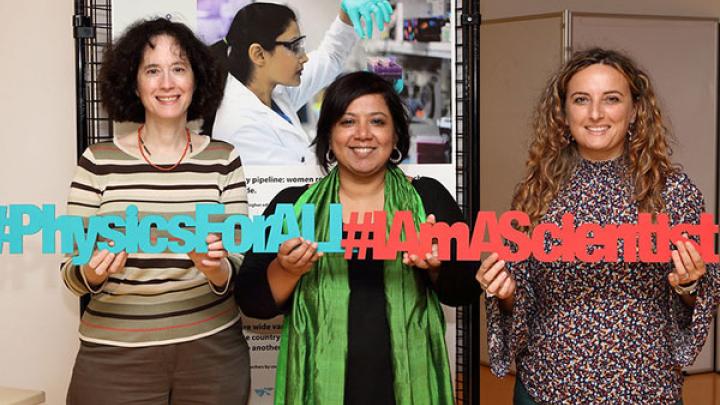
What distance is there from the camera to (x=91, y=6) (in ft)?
7.89

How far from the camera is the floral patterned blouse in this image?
5.71 feet

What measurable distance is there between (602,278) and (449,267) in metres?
0.35

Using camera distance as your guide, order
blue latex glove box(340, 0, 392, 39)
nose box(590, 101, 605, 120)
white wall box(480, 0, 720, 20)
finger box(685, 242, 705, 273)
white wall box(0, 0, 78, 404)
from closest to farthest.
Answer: finger box(685, 242, 705, 273), nose box(590, 101, 605, 120), blue latex glove box(340, 0, 392, 39), white wall box(0, 0, 78, 404), white wall box(480, 0, 720, 20)

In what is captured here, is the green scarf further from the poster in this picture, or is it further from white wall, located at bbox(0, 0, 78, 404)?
white wall, located at bbox(0, 0, 78, 404)

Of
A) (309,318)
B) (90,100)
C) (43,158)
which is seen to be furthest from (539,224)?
(43,158)

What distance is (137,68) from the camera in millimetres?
1992

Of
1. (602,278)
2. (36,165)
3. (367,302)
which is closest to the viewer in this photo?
(602,278)

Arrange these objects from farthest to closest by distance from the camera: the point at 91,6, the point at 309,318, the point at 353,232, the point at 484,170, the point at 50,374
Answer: the point at 484,170
the point at 50,374
the point at 91,6
the point at 309,318
the point at 353,232

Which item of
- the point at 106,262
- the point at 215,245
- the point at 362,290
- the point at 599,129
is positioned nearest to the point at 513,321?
the point at 362,290

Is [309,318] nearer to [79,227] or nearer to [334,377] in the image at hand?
[334,377]

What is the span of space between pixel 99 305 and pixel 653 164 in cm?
139

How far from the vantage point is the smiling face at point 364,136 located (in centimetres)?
185

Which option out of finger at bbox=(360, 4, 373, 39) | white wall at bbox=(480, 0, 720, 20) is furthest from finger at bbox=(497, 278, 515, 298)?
white wall at bbox=(480, 0, 720, 20)

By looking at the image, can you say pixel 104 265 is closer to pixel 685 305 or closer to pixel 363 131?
pixel 363 131
